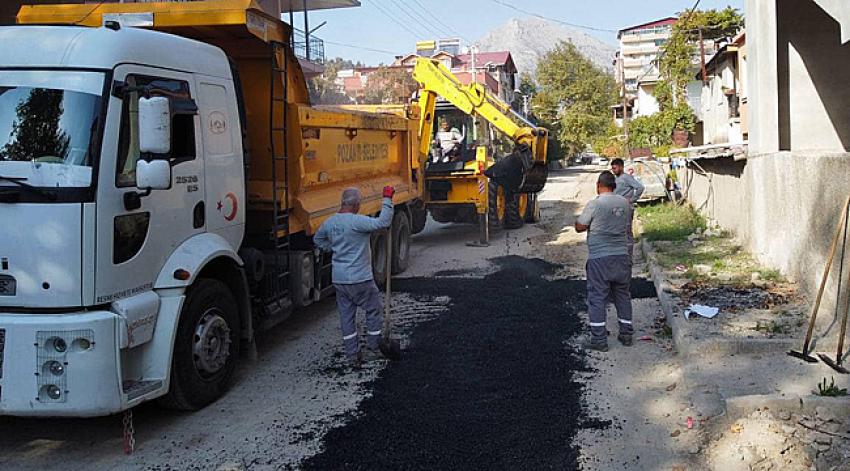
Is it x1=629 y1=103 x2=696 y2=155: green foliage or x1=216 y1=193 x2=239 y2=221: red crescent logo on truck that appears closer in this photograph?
x1=216 y1=193 x2=239 y2=221: red crescent logo on truck

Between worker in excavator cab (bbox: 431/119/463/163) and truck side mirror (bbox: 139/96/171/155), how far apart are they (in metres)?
10.4

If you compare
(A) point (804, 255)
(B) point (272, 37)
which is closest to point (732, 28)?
(A) point (804, 255)

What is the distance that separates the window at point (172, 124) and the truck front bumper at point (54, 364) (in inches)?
38.1

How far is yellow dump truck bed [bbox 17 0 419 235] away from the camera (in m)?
6.51

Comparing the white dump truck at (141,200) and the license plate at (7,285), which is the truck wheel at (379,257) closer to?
the white dump truck at (141,200)

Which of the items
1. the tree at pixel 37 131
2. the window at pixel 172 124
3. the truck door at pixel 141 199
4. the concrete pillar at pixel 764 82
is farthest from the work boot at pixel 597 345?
the tree at pixel 37 131

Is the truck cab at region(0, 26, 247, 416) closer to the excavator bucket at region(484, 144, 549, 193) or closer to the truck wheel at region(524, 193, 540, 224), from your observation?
the excavator bucket at region(484, 144, 549, 193)

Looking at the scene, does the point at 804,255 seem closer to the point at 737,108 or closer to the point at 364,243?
the point at 364,243

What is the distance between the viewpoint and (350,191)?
6738 mm

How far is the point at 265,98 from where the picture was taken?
23.7 ft

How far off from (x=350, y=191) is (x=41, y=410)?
10.0 feet

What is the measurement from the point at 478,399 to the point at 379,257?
476 cm

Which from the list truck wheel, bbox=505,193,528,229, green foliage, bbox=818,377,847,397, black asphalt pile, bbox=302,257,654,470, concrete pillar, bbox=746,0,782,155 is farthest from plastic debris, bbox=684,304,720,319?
truck wheel, bbox=505,193,528,229

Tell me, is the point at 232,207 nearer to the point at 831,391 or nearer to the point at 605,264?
the point at 605,264
